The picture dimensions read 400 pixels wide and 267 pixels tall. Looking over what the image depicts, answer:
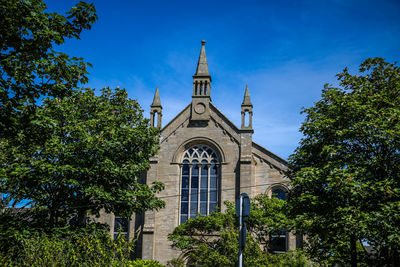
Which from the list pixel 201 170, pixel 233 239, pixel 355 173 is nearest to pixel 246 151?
pixel 201 170

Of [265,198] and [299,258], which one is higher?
[265,198]

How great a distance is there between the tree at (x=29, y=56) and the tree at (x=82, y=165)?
327 inches

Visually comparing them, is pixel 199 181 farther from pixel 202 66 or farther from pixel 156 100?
pixel 202 66

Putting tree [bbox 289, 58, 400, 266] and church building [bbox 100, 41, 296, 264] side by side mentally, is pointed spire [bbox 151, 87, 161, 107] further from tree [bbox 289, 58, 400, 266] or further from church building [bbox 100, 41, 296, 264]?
tree [bbox 289, 58, 400, 266]

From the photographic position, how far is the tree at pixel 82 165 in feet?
68.3

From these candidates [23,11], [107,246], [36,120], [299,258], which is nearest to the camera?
[23,11]

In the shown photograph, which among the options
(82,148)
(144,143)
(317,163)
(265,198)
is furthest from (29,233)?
(265,198)

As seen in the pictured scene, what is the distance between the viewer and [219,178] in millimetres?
A: 34594

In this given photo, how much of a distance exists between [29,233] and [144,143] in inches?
321

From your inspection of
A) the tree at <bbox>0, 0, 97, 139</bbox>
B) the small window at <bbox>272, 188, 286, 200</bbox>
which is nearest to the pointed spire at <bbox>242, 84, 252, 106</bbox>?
the small window at <bbox>272, 188, 286, 200</bbox>

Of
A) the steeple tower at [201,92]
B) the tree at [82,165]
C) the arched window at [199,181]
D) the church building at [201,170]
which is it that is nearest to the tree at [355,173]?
the tree at [82,165]

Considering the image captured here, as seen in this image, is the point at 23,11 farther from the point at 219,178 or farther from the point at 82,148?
the point at 219,178

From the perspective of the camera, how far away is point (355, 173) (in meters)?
15.2

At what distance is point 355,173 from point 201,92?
2373 cm
